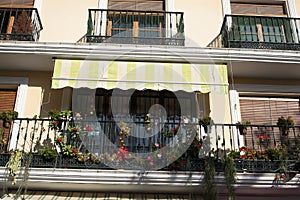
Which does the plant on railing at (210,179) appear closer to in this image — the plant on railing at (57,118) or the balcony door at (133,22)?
the plant on railing at (57,118)

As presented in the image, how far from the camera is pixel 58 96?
368 inches

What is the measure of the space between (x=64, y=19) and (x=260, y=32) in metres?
5.94

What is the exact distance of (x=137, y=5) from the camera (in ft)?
35.9

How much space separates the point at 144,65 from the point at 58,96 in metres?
2.51

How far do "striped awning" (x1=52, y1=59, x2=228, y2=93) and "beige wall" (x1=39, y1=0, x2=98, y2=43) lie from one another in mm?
1655

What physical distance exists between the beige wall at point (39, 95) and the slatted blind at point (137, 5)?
3089 millimetres

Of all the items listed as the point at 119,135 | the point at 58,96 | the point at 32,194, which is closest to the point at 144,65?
the point at 119,135

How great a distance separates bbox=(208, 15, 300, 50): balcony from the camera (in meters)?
9.71

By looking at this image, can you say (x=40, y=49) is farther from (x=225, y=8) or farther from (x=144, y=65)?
(x=225, y=8)

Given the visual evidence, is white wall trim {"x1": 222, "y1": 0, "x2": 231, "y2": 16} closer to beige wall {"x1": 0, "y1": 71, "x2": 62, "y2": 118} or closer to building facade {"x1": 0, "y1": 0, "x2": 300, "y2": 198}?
building facade {"x1": 0, "y1": 0, "x2": 300, "y2": 198}

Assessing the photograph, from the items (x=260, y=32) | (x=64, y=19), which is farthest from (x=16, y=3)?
(x=260, y=32)

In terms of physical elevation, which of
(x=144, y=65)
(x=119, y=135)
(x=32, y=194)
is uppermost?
(x=144, y=65)

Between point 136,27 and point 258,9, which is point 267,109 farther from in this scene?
point 136,27

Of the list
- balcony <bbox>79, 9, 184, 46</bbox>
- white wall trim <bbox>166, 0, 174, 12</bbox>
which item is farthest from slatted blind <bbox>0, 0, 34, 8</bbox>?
white wall trim <bbox>166, 0, 174, 12</bbox>
